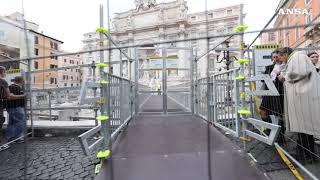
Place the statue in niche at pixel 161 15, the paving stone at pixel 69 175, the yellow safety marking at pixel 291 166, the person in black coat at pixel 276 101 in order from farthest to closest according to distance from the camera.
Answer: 1. the statue in niche at pixel 161 15
2. the person in black coat at pixel 276 101
3. the paving stone at pixel 69 175
4. the yellow safety marking at pixel 291 166

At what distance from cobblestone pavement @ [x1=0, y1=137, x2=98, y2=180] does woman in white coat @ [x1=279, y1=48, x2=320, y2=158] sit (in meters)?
2.44

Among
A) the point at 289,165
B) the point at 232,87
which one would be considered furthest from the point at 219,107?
the point at 289,165

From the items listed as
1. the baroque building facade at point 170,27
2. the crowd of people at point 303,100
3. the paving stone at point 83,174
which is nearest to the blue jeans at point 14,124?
the baroque building facade at point 170,27

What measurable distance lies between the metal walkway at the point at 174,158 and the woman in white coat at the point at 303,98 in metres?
0.71

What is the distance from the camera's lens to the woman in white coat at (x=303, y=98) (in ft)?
7.48

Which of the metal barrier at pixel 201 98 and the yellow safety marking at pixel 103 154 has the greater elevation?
the metal barrier at pixel 201 98

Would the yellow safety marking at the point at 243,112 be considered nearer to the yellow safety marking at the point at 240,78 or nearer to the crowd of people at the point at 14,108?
the yellow safety marking at the point at 240,78

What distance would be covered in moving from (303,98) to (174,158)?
5.28 feet

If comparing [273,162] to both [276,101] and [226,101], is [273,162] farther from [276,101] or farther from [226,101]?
[226,101]

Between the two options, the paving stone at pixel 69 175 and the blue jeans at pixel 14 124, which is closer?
the paving stone at pixel 69 175

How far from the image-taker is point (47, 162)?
2959mm

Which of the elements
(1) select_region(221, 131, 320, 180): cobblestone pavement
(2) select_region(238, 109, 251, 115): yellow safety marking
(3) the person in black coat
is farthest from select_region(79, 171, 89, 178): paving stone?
(3) the person in black coat

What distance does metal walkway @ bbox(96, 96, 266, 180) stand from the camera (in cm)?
218


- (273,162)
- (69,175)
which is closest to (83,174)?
(69,175)
